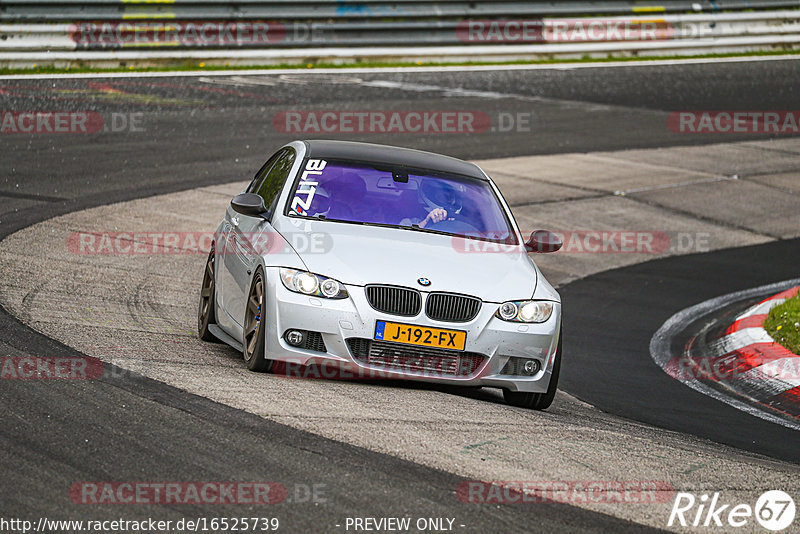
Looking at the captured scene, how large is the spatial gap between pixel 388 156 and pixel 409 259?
4.83 ft

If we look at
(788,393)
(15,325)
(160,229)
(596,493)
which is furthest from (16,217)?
(596,493)

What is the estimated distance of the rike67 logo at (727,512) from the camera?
5531 millimetres

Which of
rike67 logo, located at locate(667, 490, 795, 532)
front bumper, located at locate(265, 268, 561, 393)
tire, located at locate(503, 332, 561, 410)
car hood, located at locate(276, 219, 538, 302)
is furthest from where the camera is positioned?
tire, located at locate(503, 332, 561, 410)

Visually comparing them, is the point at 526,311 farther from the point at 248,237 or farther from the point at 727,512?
the point at 727,512

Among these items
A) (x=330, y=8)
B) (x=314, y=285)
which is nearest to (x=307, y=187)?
(x=314, y=285)

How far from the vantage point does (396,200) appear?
8.77 metres

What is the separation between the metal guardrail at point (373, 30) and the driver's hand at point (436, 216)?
14.8 metres

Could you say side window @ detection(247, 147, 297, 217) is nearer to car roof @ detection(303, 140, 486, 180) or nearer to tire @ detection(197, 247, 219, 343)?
car roof @ detection(303, 140, 486, 180)

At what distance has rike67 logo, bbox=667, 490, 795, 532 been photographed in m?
5.53

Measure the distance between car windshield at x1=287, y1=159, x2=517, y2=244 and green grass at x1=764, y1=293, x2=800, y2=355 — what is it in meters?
2.84

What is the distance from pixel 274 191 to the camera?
9078 mm

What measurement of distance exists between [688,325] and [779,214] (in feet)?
18.6

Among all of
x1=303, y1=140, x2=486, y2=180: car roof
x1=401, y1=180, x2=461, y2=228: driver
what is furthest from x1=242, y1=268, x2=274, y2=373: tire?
x1=303, y1=140, x2=486, y2=180: car roof

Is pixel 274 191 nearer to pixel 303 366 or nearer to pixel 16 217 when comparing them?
pixel 303 366
